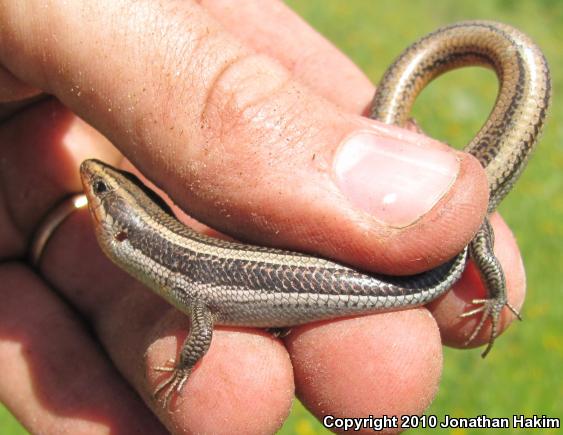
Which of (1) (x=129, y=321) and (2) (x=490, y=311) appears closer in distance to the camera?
(2) (x=490, y=311)

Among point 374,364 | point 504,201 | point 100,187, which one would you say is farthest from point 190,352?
point 504,201

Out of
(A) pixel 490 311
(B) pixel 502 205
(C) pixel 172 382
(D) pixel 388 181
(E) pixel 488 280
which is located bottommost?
(B) pixel 502 205

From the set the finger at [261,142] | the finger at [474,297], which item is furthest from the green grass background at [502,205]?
the finger at [261,142]

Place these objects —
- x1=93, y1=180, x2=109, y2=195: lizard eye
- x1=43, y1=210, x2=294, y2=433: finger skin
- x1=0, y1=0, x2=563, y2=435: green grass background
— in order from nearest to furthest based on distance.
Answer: x1=43, y1=210, x2=294, y2=433: finger skin
x1=93, y1=180, x2=109, y2=195: lizard eye
x1=0, y1=0, x2=563, y2=435: green grass background

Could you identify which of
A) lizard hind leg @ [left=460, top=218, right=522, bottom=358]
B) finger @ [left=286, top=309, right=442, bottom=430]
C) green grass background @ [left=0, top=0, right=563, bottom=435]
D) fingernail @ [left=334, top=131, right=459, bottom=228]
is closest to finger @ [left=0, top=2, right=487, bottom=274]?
fingernail @ [left=334, top=131, right=459, bottom=228]

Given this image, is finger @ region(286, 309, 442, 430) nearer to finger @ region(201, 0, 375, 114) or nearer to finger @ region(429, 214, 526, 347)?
finger @ region(429, 214, 526, 347)

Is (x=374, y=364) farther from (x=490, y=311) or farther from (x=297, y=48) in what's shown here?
(x=297, y=48)

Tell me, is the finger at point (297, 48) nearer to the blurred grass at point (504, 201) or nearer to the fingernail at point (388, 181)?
the fingernail at point (388, 181)

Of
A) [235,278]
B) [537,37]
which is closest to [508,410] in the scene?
[235,278]
